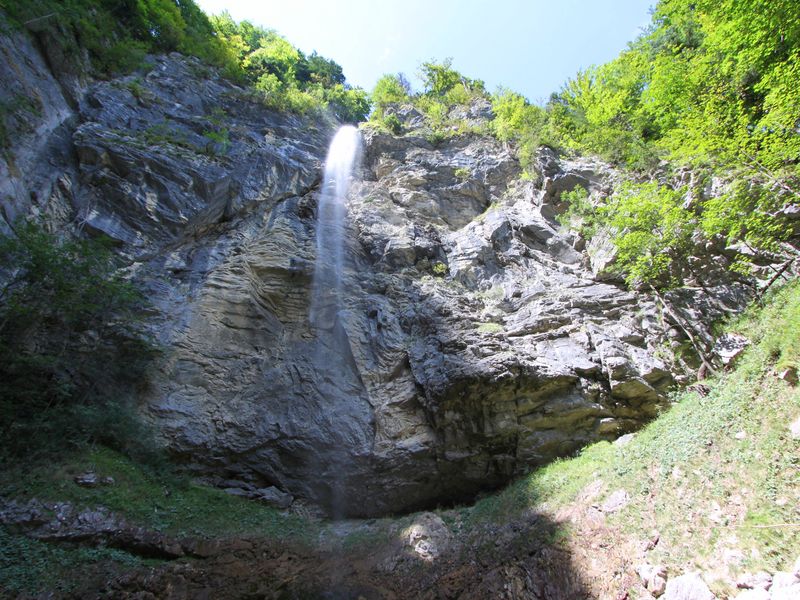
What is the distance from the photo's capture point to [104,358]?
997 cm

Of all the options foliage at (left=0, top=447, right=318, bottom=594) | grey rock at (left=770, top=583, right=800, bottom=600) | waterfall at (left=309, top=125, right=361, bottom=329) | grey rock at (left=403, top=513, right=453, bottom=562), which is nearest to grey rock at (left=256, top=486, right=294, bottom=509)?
foliage at (left=0, top=447, right=318, bottom=594)

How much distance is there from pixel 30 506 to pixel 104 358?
12.9 feet

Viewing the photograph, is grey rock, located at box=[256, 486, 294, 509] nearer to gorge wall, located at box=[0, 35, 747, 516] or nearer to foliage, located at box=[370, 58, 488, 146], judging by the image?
gorge wall, located at box=[0, 35, 747, 516]

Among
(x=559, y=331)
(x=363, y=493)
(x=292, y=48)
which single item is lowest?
(x=363, y=493)

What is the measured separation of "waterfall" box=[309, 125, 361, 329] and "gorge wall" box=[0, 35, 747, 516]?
34cm

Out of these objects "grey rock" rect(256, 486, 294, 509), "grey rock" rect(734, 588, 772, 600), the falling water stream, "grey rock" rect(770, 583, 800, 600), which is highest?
the falling water stream

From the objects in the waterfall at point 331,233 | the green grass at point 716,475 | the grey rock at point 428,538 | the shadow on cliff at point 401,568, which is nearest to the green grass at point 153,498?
the shadow on cliff at point 401,568

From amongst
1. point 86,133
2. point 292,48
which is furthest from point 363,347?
point 292,48

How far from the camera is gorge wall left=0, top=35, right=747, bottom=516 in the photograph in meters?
10.6

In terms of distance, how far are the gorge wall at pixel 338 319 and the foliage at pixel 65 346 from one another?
2.85ft

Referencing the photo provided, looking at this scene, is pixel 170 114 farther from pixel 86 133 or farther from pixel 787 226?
pixel 787 226

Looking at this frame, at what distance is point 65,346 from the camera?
9.30m

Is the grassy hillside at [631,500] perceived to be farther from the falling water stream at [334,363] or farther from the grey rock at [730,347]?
the falling water stream at [334,363]

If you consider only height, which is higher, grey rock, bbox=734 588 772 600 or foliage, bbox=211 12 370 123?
foliage, bbox=211 12 370 123
